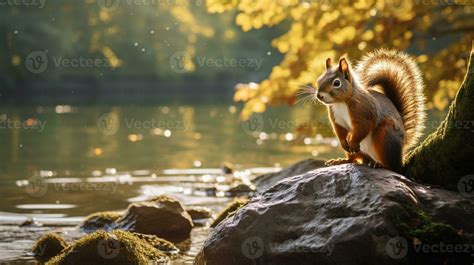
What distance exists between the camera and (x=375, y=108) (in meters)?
7.54

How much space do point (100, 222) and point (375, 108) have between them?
19.1 ft

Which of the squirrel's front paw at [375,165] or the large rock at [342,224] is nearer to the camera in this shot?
the large rock at [342,224]

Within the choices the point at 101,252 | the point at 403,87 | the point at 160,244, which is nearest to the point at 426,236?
the point at 403,87

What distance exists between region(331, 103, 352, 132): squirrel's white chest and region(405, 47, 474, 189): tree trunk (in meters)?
0.92

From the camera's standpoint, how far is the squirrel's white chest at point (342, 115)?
750cm

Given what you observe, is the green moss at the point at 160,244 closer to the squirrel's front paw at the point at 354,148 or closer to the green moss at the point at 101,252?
the green moss at the point at 101,252

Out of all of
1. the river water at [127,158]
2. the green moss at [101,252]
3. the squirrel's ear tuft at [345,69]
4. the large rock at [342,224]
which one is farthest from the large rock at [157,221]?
the squirrel's ear tuft at [345,69]

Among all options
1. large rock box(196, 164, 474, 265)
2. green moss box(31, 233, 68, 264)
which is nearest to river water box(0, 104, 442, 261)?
green moss box(31, 233, 68, 264)

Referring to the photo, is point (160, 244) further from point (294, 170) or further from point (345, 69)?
point (294, 170)

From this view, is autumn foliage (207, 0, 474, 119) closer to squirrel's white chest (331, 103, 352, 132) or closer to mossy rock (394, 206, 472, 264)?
squirrel's white chest (331, 103, 352, 132)

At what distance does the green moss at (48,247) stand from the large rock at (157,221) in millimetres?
1457

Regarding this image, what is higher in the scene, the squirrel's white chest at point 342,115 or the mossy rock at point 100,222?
the squirrel's white chest at point 342,115

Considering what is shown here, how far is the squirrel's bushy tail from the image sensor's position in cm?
816

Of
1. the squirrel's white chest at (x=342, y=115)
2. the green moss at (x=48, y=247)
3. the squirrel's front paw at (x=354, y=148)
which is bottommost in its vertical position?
the green moss at (x=48, y=247)
